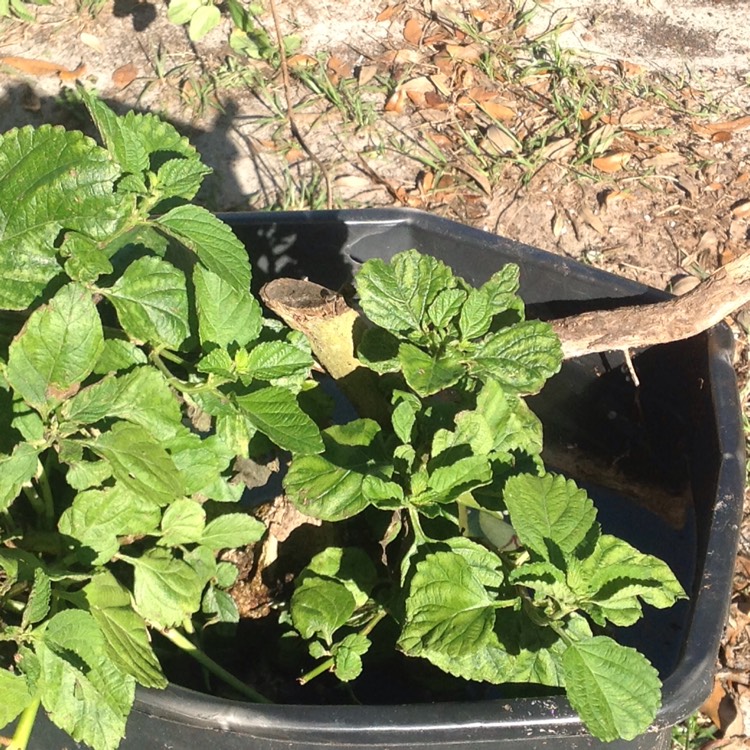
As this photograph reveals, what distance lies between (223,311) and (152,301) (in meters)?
0.08

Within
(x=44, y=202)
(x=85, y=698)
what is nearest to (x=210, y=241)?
(x=44, y=202)

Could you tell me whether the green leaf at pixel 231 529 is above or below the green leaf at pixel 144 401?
below

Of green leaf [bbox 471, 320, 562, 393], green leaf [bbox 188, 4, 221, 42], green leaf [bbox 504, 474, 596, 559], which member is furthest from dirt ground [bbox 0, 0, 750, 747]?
green leaf [bbox 504, 474, 596, 559]

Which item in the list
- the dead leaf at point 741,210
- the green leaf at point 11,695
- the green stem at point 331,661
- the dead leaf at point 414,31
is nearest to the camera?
the green leaf at point 11,695

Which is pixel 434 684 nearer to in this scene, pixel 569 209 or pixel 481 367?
pixel 481 367

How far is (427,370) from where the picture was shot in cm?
109

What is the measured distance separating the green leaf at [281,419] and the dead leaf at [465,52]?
2.19m

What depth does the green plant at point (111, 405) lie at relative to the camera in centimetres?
93

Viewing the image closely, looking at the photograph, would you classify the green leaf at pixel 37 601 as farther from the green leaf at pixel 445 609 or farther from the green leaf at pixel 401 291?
the green leaf at pixel 401 291

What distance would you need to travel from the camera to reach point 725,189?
262cm

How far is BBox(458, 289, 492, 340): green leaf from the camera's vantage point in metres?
1.12

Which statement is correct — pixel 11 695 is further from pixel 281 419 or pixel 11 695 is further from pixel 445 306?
pixel 445 306

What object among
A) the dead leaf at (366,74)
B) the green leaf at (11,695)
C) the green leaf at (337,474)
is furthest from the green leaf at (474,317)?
the dead leaf at (366,74)

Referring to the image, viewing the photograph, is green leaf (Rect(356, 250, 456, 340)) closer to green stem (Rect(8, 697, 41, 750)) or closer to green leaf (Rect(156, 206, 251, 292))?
green leaf (Rect(156, 206, 251, 292))
